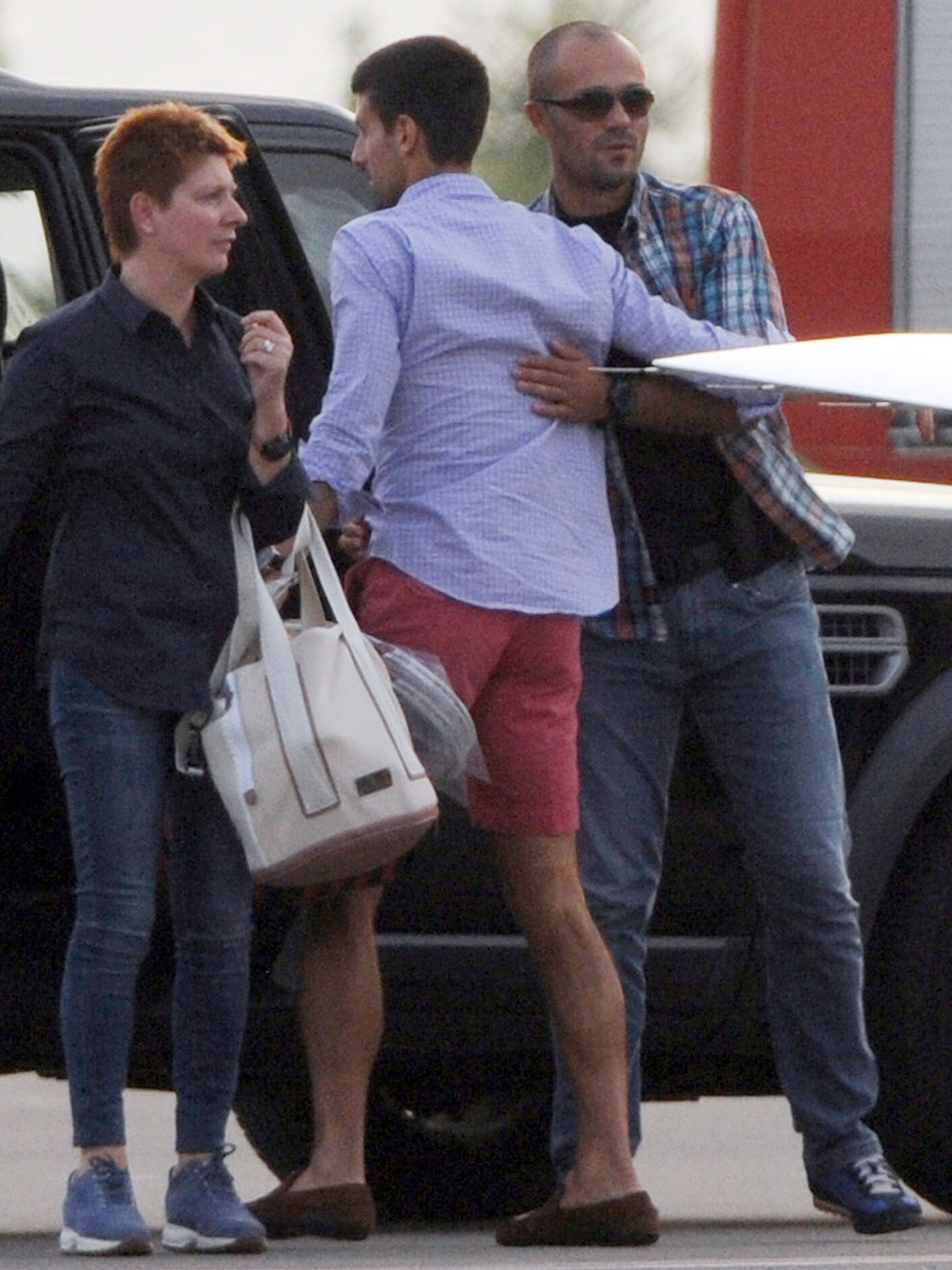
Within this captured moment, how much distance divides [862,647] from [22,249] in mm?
1409

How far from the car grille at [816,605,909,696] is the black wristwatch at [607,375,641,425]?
50 centimetres

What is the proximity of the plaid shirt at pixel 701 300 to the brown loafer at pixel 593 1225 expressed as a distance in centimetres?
84

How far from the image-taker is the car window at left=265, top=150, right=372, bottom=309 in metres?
5.50

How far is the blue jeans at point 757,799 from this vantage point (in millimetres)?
5309

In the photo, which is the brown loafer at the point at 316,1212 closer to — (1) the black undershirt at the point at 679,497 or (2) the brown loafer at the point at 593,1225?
(2) the brown loafer at the point at 593,1225

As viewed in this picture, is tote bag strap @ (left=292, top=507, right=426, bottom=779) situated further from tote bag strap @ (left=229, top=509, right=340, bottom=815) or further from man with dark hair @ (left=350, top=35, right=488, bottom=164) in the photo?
man with dark hair @ (left=350, top=35, right=488, bottom=164)

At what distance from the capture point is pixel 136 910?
4922 mm

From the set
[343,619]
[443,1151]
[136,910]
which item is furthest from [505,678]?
[443,1151]

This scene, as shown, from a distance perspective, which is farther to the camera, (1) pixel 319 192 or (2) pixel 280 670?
(1) pixel 319 192

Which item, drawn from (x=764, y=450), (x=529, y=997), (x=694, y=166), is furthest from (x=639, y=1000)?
(x=694, y=166)

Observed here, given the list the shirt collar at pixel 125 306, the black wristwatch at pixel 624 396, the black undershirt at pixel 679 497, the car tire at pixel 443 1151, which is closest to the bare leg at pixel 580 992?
the black undershirt at pixel 679 497

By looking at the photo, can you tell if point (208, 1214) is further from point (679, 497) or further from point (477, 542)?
point (679, 497)

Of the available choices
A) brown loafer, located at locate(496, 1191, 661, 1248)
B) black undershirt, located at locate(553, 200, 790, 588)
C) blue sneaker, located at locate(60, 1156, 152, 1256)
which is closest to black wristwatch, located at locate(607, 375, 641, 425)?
black undershirt, located at locate(553, 200, 790, 588)

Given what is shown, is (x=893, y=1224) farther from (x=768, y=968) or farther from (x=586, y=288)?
(x=586, y=288)
